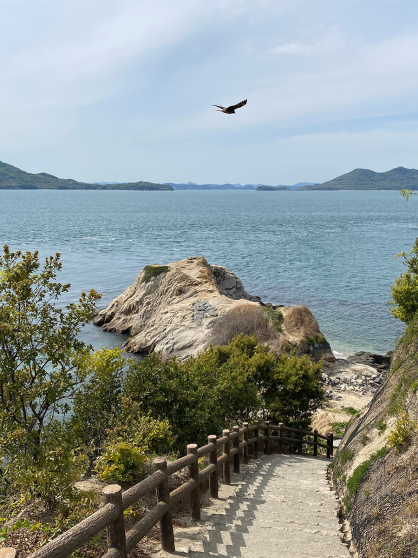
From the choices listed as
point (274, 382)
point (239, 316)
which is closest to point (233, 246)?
point (239, 316)

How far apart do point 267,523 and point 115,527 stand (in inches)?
142

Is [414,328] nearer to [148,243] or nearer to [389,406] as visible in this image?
[389,406]

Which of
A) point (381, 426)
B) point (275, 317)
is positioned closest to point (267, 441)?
point (381, 426)

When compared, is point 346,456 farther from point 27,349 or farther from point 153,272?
point 153,272

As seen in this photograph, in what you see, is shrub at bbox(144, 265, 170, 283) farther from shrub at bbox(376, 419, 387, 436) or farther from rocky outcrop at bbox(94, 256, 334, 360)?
shrub at bbox(376, 419, 387, 436)

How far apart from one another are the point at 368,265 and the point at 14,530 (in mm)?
67681

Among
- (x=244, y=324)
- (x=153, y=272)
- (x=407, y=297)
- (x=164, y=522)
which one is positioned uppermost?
(x=407, y=297)

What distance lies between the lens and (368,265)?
221 feet

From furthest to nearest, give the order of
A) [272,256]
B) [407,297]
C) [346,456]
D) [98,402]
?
[272,256], [407,297], [346,456], [98,402]

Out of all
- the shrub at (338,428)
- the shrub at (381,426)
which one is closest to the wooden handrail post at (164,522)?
the shrub at (381,426)

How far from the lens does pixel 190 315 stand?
104 feet

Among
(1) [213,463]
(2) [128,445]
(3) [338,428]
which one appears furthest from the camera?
(3) [338,428]

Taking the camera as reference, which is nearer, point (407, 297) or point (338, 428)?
point (407, 297)

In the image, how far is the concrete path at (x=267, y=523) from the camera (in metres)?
6.35
